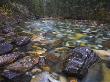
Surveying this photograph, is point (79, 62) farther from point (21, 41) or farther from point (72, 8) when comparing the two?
point (72, 8)

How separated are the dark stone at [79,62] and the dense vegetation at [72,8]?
6252 mm

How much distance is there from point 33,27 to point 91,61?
13.9 feet

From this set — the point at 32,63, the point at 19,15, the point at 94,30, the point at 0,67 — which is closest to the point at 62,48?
the point at 32,63

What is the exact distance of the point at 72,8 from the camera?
13008 mm

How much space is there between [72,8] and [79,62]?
28.3ft

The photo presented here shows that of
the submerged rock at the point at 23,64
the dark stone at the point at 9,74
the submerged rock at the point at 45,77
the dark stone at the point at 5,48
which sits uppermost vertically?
the dark stone at the point at 5,48

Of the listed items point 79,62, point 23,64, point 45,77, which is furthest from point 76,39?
point 45,77

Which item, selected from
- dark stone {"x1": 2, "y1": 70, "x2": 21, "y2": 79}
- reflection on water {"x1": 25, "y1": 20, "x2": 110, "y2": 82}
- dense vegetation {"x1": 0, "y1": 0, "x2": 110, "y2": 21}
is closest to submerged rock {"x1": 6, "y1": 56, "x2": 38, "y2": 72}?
dark stone {"x1": 2, "y1": 70, "x2": 21, "y2": 79}

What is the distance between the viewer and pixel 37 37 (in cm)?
720

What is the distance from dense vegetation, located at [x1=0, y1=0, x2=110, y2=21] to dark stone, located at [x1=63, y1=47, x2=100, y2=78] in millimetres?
6252

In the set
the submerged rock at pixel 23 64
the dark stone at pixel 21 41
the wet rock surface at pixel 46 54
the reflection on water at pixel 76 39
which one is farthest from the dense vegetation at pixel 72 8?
the submerged rock at pixel 23 64

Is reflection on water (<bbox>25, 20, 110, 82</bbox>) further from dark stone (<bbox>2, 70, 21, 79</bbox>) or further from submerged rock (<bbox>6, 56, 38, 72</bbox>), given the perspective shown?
dark stone (<bbox>2, 70, 21, 79</bbox>)

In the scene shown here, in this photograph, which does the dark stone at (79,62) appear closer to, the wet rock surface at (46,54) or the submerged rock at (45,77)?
the wet rock surface at (46,54)

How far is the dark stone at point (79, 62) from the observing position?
450 centimetres
